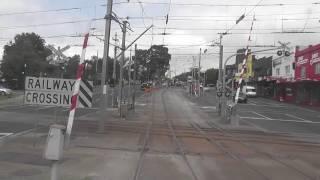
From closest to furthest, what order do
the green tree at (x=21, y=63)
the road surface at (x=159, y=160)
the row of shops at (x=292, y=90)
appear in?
the road surface at (x=159, y=160) → the row of shops at (x=292, y=90) → the green tree at (x=21, y=63)

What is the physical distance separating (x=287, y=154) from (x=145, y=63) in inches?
5597

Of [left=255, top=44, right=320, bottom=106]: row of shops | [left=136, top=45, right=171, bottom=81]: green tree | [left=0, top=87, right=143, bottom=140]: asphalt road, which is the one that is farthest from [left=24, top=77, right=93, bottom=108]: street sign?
[left=136, top=45, right=171, bottom=81]: green tree

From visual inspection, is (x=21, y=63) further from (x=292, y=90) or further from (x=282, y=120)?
(x=282, y=120)

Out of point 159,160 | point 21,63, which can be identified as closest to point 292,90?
point 21,63

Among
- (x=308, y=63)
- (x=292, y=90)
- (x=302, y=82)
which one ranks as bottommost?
(x=292, y=90)

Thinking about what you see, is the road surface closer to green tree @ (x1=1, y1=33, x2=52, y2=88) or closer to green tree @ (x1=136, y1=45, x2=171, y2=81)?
green tree @ (x1=1, y1=33, x2=52, y2=88)

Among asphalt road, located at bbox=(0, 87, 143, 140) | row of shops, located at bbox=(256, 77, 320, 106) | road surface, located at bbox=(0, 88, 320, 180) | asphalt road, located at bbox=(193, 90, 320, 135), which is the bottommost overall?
asphalt road, located at bbox=(193, 90, 320, 135)

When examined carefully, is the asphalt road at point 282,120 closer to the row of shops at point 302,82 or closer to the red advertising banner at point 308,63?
the row of shops at point 302,82

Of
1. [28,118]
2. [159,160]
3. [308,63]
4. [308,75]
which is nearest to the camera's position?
[159,160]

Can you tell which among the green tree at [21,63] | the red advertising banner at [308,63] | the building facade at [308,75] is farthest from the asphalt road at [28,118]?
the green tree at [21,63]

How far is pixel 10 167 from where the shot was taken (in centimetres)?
1344

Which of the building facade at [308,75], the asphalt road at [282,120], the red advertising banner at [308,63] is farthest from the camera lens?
the red advertising banner at [308,63]

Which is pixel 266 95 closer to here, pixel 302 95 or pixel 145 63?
pixel 302 95

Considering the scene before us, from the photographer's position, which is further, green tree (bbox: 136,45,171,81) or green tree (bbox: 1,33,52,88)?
green tree (bbox: 136,45,171,81)
